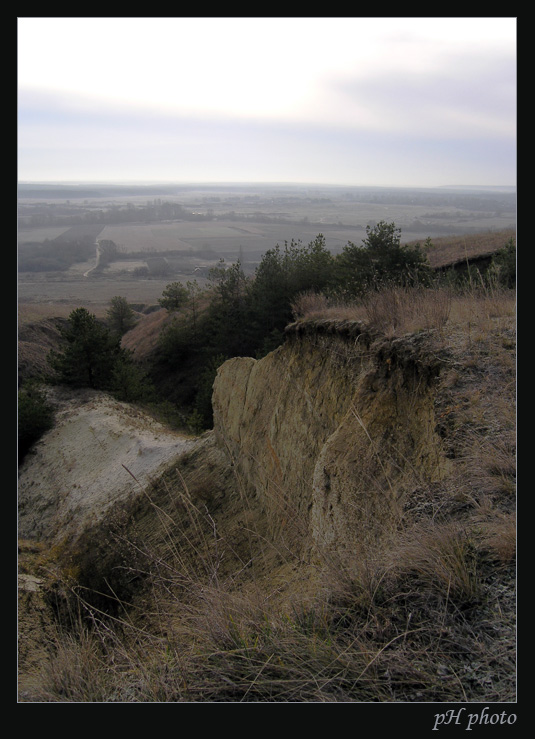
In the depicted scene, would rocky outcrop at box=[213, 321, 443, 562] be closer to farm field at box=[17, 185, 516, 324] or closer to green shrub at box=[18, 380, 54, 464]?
green shrub at box=[18, 380, 54, 464]

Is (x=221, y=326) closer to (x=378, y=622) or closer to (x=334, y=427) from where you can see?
(x=334, y=427)

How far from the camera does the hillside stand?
8.27 ft

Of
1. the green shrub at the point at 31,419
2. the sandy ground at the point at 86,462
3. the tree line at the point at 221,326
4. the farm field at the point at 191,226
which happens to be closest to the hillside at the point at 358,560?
the sandy ground at the point at 86,462

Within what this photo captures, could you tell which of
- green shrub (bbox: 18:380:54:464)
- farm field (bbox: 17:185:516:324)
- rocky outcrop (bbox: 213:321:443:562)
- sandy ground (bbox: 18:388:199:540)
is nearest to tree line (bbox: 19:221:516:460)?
green shrub (bbox: 18:380:54:464)

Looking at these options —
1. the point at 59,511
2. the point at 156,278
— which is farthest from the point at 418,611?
the point at 156,278

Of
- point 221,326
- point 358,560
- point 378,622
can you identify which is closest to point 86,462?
point 221,326

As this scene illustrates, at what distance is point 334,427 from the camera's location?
8508 millimetres

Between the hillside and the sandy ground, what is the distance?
5.68m

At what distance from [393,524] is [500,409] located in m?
1.76

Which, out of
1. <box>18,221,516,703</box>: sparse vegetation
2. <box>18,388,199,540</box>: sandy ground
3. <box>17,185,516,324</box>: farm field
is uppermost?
<box>17,185,516,324</box>: farm field

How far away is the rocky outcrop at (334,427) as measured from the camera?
15.1 ft

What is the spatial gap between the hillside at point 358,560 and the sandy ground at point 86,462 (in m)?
5.68

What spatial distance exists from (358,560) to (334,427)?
5.50m

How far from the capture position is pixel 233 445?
13.7 metres
